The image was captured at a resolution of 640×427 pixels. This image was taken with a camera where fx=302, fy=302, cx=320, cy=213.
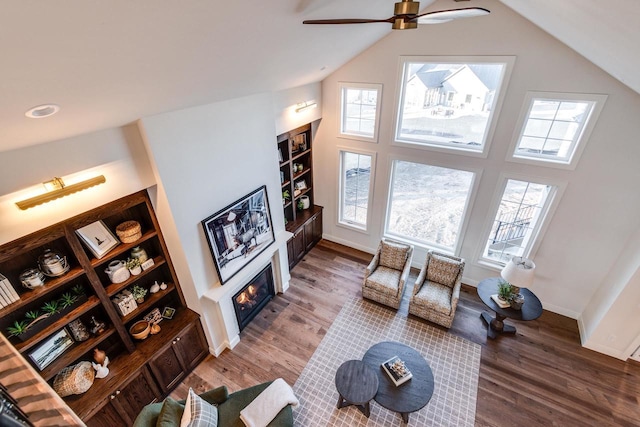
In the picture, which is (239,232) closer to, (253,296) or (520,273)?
(253,296)

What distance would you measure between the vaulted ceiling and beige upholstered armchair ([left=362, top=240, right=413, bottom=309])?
3.32 m

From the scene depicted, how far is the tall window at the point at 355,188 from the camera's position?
5676mm

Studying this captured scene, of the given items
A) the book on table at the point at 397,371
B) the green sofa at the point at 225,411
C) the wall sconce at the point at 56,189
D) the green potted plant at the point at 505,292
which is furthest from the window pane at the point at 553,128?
the wall sconce at the point at 56,189

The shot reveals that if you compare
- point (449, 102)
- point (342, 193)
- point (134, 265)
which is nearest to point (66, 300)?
point (134, 265)

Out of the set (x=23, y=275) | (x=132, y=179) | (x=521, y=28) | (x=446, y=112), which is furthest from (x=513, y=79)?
(x=23, y=275)

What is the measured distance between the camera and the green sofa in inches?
110

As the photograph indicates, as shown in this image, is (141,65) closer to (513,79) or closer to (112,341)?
(112,341)

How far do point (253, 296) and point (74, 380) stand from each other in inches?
91.1

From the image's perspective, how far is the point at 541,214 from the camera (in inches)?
175

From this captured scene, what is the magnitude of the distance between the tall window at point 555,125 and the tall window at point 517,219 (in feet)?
1.45

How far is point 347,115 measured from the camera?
544 centimetres

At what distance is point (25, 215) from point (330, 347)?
3.72 meters

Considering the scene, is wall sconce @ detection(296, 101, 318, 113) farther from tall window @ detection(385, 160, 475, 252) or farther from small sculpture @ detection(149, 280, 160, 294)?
small sculpture @ detection(149, 280, 160, 294)

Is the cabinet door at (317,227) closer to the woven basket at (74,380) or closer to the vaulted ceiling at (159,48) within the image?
the vaulted ceiling at (159,48)
